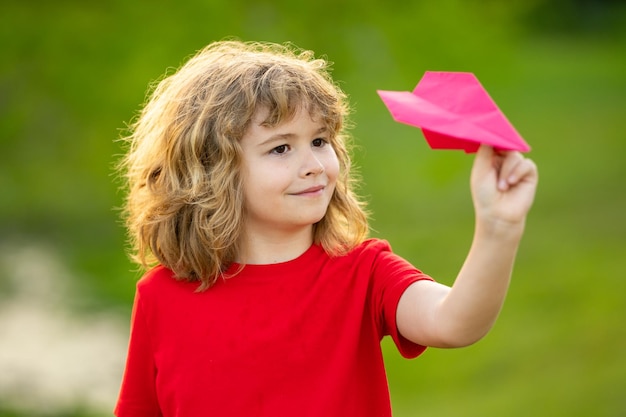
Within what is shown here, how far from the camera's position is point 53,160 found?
5836mm

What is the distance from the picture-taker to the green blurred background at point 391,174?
14.2 feet

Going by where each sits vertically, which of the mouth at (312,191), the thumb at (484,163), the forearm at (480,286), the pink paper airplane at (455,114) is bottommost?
the forearm at (480,286)

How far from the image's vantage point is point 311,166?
197 cm

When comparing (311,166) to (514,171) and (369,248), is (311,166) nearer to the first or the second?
(369,248)

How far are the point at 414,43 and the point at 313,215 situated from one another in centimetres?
453

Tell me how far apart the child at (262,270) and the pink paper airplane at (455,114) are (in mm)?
325

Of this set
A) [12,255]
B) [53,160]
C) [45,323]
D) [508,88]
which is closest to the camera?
[45,323]

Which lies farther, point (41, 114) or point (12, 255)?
point (41, 114)

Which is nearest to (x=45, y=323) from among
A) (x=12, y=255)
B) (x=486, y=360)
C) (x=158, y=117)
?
(x=12, y=255)

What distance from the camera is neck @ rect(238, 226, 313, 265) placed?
207 centimetres

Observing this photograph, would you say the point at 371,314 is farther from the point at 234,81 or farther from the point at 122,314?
the point at 122,314

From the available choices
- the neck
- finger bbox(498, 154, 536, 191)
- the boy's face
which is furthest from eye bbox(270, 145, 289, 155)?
finger bbox(498, 154, 536, 191)

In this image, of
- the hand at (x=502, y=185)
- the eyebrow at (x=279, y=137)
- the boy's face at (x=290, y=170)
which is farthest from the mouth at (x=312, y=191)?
the hand at (x=502, y=185)

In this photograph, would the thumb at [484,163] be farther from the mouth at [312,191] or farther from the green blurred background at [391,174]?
the green blurred background at [391,174]
